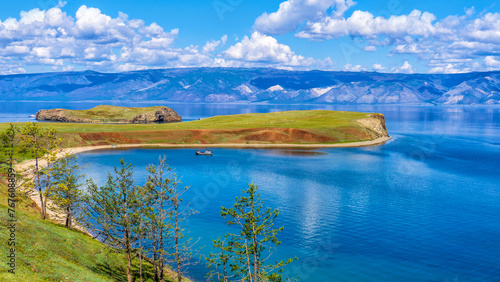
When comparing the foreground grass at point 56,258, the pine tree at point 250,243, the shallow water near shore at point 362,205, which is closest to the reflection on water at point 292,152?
the shallow water near shore at point 362,205

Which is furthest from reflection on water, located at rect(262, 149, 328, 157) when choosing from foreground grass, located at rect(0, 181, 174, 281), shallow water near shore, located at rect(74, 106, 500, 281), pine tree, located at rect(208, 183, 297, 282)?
foreground grass, located at rect(0, 181, 174, 281)

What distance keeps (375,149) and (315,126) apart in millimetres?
37635

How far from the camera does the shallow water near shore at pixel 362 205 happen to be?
1953 inches

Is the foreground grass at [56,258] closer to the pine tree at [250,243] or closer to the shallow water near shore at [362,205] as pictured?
the shallow water near shore at [362,205]

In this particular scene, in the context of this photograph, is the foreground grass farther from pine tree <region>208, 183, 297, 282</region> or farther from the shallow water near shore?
pine tree <region>208, 183, 297, 282</region>

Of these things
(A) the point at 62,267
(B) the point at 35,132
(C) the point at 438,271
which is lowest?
(C) the point at 438,271

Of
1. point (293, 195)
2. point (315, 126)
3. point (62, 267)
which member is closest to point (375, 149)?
point (315, 126)

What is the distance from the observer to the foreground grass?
1236 inches

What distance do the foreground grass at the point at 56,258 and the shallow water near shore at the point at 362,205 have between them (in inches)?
403

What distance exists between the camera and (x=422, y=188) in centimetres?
9025

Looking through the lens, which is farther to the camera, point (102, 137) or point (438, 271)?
point (102, 137)

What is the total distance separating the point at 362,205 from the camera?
74625mm

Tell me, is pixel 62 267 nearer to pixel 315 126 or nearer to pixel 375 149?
pixel 375 149

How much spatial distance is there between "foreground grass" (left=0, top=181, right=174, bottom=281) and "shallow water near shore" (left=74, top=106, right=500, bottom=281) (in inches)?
403
